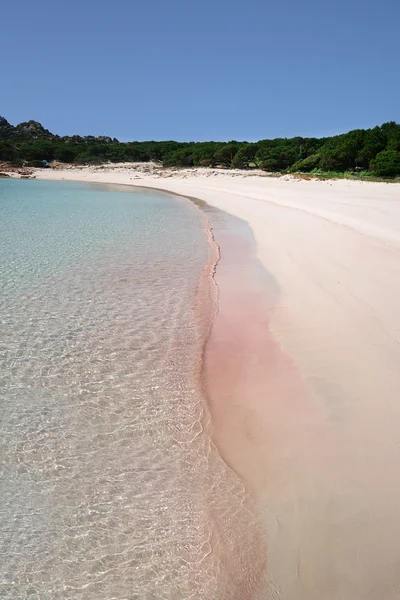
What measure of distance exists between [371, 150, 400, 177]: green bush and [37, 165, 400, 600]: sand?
1912 cm

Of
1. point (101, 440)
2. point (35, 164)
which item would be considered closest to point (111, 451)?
point (101, 440)

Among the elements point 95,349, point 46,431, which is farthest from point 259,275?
point 46,431

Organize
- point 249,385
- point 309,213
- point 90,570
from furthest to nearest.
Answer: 1. point 309,213
2. point 249,385
3. point 90,570

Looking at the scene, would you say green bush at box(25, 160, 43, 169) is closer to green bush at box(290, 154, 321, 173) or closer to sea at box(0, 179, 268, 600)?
green bush at box(290, 154, 321, 173)

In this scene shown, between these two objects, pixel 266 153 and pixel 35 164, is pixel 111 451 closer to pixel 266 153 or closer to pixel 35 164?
pixel 266 153

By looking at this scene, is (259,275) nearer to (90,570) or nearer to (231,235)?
(231,235)

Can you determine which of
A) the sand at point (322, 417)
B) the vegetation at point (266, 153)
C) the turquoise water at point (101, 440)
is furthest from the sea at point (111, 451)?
the vegetation at point (266, 153)

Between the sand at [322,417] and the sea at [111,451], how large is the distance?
25cm

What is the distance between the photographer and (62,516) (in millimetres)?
2545

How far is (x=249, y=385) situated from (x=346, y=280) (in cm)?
Result: 333

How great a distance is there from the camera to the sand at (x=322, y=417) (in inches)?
89.4

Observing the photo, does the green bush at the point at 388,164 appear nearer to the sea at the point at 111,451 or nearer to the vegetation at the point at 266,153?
the vegetation at the point at 266,153

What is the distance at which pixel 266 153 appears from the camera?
42.2m

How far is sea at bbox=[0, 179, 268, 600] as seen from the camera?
224 cm
